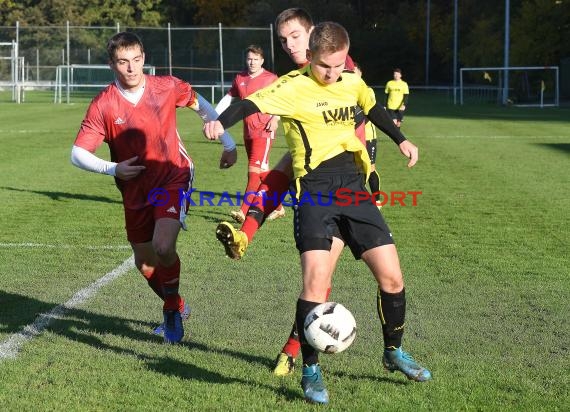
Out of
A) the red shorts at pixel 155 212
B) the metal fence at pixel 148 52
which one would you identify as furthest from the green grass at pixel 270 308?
the metal fence at pixel 148 52

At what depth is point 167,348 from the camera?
6.05 m

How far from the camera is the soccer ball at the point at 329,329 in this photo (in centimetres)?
491

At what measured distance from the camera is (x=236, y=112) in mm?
5129

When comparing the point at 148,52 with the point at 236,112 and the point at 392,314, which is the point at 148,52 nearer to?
the point at 236,112

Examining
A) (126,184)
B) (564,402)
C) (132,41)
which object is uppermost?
(132,41)

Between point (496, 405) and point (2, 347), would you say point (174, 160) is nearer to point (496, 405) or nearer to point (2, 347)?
point (2, 347)

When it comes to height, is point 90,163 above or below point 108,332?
above

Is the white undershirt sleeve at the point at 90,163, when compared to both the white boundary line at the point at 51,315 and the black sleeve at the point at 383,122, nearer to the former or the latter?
the white boundary line at the point at 51,315

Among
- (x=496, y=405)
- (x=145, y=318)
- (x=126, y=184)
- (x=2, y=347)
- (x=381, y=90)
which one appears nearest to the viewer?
(x=496, y=405)

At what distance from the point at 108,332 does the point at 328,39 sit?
255cm

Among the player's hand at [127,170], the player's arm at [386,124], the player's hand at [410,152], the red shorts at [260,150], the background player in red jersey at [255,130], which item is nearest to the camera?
the player's hand at [410,152]

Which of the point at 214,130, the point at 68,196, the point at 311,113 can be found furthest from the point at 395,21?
the point at 214,130

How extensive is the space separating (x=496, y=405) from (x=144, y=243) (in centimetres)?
263

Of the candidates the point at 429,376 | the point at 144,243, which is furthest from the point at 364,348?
the point at 144,243
